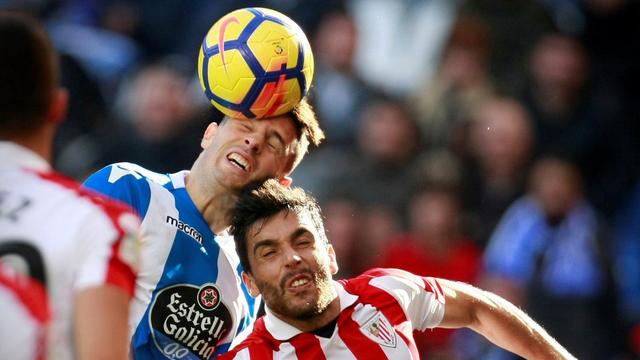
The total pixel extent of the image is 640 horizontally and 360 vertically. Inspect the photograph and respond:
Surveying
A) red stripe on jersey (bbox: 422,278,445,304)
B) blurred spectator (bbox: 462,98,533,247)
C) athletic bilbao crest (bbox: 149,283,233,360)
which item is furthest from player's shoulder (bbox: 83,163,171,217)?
blurred spectator (bbox: 462,98,533,247)

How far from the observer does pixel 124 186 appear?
5.27 meters

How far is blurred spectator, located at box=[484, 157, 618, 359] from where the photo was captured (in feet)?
28.1

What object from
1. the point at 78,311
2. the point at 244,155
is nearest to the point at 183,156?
the point at 244,155

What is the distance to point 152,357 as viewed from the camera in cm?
524

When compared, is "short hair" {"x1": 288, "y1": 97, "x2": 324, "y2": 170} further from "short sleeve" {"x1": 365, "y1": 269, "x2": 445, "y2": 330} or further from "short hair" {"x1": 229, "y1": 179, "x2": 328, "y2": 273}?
"short sleeve" {"x1": 365, "y1": 269, "x2": 445, "y2": 330}

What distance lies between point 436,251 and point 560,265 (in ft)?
2.99

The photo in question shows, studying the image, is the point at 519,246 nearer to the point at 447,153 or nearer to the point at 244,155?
the point at 447,153

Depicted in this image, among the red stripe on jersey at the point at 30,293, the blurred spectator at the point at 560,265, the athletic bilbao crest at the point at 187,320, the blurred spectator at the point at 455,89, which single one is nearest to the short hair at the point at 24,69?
the red stripe on jersey at the point at 30,293

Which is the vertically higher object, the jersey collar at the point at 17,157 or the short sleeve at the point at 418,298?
the jersey collar at the point at 17,157

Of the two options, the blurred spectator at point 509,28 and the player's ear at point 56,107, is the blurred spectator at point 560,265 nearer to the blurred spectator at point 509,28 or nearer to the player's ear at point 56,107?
the blurred spectator at point 509,28

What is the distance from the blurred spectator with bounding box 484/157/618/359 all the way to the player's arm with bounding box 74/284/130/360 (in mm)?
5687

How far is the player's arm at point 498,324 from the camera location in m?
5.39

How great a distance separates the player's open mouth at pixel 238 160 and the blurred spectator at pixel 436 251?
3515 mm

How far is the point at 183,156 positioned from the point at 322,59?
1.51 m
